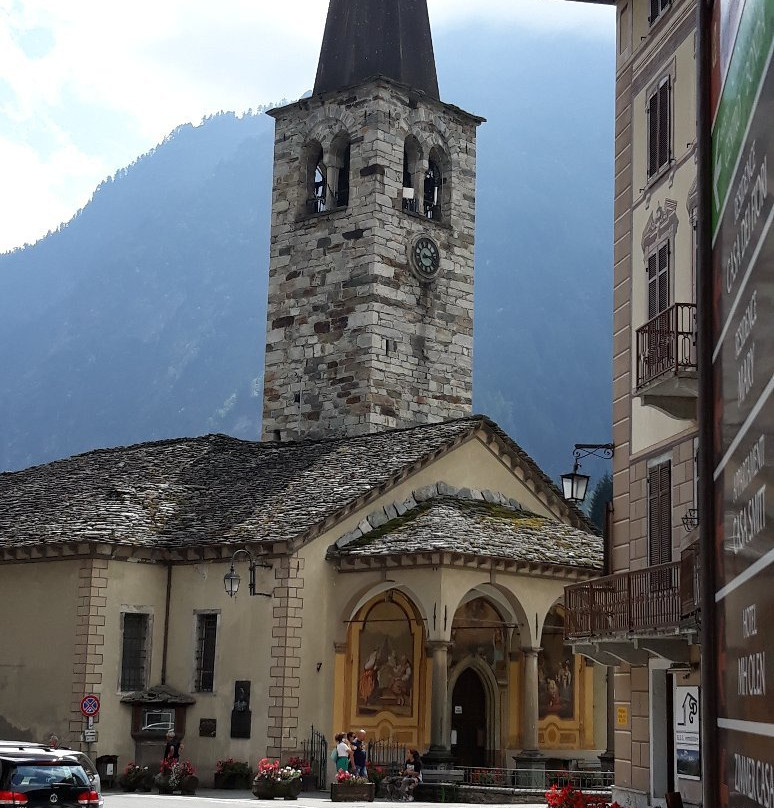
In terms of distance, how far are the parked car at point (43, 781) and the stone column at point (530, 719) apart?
17248mm

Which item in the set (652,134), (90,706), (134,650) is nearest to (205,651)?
(134,650)

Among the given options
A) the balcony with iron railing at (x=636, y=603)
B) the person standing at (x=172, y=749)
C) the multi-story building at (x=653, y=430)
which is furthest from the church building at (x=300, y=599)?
the balcony with iron railing at (x=636, y=603)

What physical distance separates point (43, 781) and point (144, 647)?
19000mm

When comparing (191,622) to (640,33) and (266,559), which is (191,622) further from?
(640,33)

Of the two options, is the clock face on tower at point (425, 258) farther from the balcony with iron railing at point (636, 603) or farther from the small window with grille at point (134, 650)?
the balcony with iron railing at point (636, 603)

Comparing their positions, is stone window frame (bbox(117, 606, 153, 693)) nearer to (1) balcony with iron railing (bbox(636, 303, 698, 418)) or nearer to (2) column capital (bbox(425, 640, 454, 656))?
(2) column capital (bbox(425, 640, 454, 656))

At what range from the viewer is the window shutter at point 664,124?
21773 millimetres

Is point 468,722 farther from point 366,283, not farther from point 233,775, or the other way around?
point 366,283

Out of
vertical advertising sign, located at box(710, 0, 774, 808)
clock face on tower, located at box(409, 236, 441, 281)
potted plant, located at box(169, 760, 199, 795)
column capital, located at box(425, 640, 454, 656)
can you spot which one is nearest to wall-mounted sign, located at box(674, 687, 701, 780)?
column capital, located at box(425, 640, 454, 656)

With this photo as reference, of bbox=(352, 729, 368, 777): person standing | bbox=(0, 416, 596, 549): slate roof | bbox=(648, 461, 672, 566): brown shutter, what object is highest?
bbox=(0, 416, 596, 549): slate roof

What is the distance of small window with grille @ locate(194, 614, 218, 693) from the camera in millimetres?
35438

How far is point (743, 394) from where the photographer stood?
3701 mm

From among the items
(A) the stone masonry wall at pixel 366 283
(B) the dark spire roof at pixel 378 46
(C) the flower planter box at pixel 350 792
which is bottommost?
(C) the flower planter box at pixel 350 792

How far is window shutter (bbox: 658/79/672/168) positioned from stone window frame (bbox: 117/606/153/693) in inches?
741
